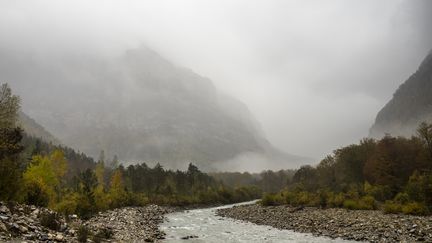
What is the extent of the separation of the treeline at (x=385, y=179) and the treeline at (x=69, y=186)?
38.5 meters

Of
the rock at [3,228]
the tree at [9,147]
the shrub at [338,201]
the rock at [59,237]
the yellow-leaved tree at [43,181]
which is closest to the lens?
the rock at [3,228]

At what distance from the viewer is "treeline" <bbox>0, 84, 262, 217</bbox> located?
32.1 metres

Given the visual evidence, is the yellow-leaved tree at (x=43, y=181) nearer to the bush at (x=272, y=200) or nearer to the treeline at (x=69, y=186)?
the treeline at (x=69, y=186)

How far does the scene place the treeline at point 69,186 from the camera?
105 ft

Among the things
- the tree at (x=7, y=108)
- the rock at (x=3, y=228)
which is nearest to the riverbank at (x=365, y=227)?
the rock at (x=3, y=228)

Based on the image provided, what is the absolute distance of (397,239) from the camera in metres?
32.3

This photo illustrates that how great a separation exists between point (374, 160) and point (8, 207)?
71795mm

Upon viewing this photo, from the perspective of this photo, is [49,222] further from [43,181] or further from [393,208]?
[393,208]

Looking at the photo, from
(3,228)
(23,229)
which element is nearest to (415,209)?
(23,229)

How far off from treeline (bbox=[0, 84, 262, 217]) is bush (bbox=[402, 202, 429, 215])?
41.5 meters

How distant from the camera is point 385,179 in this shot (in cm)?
7212

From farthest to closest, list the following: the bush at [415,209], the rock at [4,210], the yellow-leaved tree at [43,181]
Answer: the bush at [415,209] < the yellow-leaved tree at [43,181] < the rock at [4,210]

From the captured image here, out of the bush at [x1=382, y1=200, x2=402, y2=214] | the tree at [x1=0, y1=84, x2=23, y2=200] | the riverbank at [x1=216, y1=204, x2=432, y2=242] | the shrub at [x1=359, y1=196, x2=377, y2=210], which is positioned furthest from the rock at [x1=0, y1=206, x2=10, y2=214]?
the shrub at [x1=359, y1=196, x2=377, y2=210]

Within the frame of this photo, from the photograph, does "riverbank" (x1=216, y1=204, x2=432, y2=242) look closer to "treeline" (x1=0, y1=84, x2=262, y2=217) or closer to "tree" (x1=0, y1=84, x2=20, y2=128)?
"treeline" (x1=0, y1=84, x2=262, y2=217)
